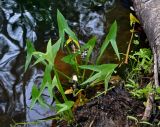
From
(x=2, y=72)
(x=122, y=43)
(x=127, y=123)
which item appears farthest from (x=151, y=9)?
(x=2, y=72)

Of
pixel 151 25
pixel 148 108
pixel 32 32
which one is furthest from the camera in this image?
pixel 32 32

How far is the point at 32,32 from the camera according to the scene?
2.98 m

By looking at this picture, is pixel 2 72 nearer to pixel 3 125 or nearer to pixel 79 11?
pixel 3 125

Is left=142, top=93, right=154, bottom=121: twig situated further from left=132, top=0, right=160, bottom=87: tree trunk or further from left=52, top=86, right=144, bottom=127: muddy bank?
left=132, top=0, right=160, bottom=87: tree trunk

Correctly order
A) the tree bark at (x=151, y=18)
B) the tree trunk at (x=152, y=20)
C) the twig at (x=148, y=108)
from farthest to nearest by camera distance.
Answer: the tree bark at (x=151, y=18) → the tree trunk at (x=152, y=20) → the twig at (x=148, y=108)

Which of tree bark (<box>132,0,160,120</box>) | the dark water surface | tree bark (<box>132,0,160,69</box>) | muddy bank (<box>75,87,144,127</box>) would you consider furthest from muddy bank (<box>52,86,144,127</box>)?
tree bark (<box>132,0,160,69</box>)

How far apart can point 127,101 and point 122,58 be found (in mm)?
644

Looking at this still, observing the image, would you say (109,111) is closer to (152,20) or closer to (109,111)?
(109,111)

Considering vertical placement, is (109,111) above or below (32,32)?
below

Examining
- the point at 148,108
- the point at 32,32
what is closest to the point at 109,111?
the point at 148,108

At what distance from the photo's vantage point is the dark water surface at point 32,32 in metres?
2.30

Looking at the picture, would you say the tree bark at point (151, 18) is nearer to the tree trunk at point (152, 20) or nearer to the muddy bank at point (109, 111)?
the tree trunk at point (152, 20)

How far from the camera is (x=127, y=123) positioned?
1.93 metres

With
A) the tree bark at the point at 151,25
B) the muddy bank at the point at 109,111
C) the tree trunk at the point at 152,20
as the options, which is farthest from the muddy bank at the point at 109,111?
the tree trunk at the point at 152,20
